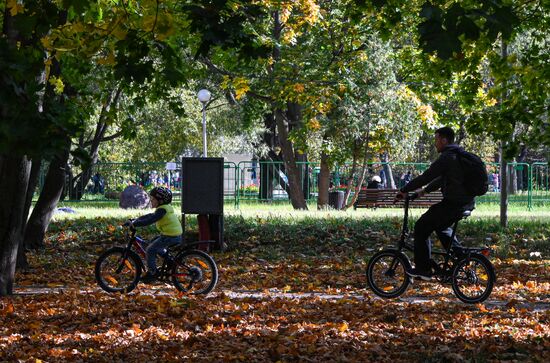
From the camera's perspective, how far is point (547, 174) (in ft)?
97.6

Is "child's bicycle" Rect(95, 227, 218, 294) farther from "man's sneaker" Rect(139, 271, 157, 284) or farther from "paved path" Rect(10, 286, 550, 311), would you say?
"paved path" Rect(10, 286, 550, 311)

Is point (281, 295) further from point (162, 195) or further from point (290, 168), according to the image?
point (290, 168)

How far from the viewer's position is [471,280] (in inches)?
419

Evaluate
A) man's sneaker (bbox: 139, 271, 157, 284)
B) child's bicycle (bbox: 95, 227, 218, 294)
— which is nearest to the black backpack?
child's bicycle (bbox: 95, 227, 218, 294)

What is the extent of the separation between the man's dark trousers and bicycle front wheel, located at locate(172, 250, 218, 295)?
2.30 meters

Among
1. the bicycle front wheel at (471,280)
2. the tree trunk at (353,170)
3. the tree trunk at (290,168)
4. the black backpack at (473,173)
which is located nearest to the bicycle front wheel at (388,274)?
the bicycle front wheel at (471,280)

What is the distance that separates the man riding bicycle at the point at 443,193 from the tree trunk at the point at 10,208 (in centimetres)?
403

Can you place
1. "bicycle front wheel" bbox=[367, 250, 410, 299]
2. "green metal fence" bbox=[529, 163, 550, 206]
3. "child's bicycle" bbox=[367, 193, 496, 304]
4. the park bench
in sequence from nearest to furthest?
"child's bicycle" bbox=[367, 193, 496, 304] < "bicycle front wheel" bbox=[367, 250, 410, 299] < the park bench < "green metal fence" bbox=[529, 163, 550, 206]

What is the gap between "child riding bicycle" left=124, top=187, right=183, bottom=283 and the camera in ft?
36.9

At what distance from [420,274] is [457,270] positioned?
15.9 inches

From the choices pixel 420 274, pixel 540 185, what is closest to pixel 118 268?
pixel 420 274

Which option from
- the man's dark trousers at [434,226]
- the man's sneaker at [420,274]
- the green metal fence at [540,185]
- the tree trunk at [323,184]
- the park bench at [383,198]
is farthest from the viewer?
the green metal fence at [540,185]

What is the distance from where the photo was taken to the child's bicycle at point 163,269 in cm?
1130

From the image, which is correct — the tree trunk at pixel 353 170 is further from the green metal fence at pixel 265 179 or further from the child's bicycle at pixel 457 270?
the child's bicycle at pixel 457 270
